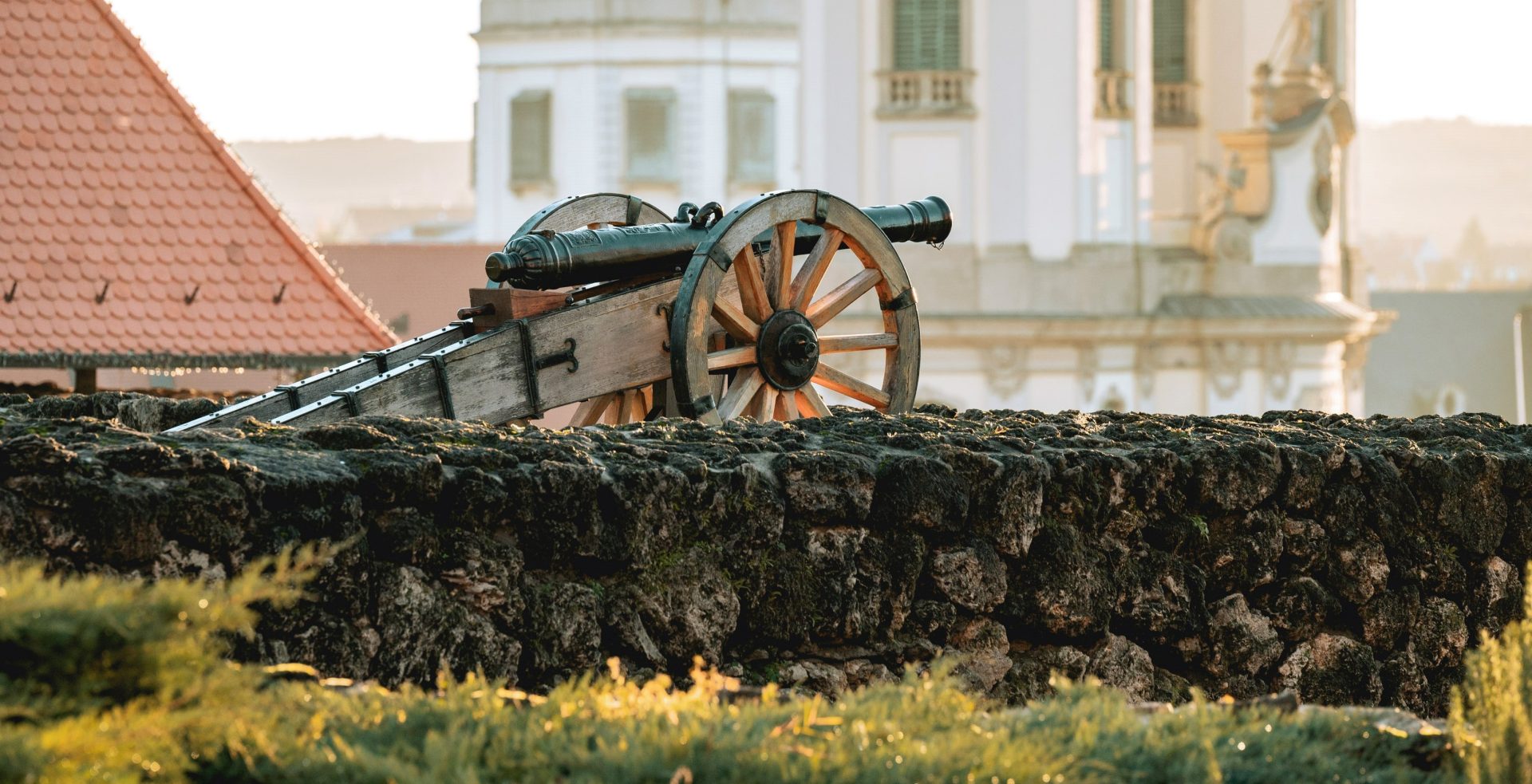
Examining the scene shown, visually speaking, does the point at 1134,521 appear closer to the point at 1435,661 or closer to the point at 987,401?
the point at 1435,661

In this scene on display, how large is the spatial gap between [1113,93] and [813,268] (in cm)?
3250

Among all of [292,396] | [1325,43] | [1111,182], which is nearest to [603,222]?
[292,396]

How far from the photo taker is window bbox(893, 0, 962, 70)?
123 feet

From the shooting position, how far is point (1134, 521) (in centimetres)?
615

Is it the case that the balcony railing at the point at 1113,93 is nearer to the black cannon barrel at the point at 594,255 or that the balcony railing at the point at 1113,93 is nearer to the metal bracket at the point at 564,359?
the black cannon barrel at the point at 594,255

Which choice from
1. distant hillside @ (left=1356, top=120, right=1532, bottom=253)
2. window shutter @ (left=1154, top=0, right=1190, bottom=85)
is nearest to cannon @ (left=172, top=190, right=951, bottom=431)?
window shutter @ (left=1154, top=0, right=1190, bottom=85)

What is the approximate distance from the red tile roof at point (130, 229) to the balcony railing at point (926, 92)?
24750 mm

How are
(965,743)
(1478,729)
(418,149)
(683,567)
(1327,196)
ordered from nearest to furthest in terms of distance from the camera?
(965,743), (1478,729), (683,567), (1327,196), (418,149)

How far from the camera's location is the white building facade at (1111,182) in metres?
37.8

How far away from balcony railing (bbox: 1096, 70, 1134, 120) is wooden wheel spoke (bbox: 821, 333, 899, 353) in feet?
104

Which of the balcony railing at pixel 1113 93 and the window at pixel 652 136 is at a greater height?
the window at pixel 652 136

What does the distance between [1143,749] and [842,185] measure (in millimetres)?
34118

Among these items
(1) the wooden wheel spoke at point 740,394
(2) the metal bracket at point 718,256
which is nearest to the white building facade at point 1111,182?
(1) the wooden wheel spoke at point 740,394

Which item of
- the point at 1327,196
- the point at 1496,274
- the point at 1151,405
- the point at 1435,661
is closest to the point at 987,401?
the point at 1151,405
